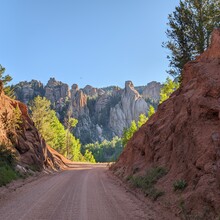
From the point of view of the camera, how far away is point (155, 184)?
15117 mm

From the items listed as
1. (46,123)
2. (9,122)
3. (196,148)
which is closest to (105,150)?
(46,123)

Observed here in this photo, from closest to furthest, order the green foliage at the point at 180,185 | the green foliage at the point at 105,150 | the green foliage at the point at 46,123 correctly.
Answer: the green foliage at the point at 180,185, the green foliage at the point at 46,123, the green foliage at the point at 105,150

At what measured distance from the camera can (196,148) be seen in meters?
12.8

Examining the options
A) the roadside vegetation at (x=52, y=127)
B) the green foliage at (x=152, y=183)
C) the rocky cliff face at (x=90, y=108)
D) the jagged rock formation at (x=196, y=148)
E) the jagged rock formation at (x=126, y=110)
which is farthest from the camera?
the jagged rock formation at (x=126, y=110)

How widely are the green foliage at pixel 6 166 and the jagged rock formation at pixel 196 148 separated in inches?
370

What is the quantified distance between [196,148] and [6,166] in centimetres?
1582

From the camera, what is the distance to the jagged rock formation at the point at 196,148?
9805 millimetres

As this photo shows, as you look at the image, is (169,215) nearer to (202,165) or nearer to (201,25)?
(202,165)

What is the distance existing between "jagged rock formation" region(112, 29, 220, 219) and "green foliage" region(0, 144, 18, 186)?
9.41 m

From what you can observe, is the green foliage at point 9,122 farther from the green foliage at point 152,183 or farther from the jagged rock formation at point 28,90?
the jagged rock formation at point 28,90

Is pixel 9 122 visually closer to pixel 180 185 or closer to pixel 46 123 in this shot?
pixel 180 185

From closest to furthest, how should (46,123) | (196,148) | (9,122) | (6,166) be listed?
(196,148)
(6,166)
(9,122)
(46,123)

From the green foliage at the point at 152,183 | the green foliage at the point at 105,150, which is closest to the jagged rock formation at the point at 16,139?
the green foliage at the point at 152,183

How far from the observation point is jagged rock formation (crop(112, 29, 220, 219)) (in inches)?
386
